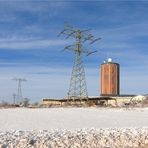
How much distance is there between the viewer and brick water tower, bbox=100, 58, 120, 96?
125250mm

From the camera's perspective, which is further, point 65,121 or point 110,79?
point 110,79

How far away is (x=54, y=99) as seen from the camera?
93750 mm

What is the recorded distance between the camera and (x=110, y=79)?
127875mm

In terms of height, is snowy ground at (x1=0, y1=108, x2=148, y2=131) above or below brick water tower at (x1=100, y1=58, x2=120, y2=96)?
below

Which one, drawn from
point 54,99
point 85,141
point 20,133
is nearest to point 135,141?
point 85,141

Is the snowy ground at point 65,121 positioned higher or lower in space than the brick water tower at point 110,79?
lower

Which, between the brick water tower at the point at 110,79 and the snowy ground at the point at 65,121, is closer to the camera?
the snowy ground at the point at 65,121

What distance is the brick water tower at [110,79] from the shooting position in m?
125

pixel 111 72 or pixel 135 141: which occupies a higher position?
pixel 111 72

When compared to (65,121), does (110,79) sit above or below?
above

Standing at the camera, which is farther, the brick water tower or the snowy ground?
the brick water tower

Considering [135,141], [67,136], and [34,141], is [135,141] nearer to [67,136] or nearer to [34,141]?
[67,136]

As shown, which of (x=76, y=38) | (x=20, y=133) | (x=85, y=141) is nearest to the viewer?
(x=85, y=141)

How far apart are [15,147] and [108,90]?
10989cm
